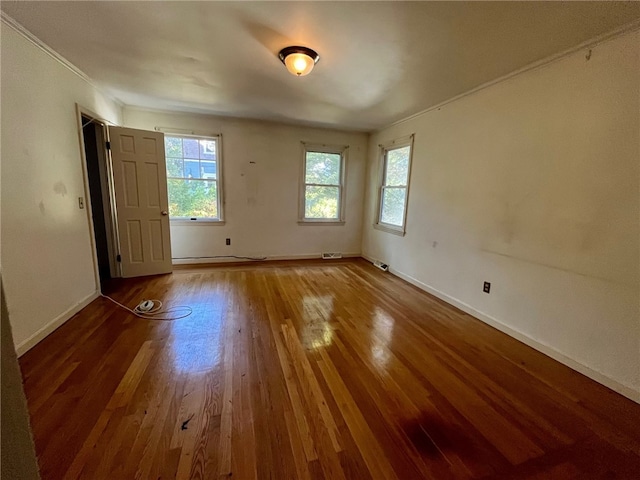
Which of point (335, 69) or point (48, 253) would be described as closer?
point (48, 253)

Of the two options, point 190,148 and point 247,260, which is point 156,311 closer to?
point 247,260

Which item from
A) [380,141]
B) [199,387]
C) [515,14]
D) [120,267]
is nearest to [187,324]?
[199,387]

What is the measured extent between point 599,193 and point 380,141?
3.37 metres

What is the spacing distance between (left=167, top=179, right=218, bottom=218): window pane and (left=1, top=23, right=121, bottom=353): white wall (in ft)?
5.00

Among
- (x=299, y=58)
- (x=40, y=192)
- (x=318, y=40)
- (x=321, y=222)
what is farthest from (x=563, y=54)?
(x=40, y=192)

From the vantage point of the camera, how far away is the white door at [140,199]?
3676 mm

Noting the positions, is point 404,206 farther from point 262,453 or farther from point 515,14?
point 262,453

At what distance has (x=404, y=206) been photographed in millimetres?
4230

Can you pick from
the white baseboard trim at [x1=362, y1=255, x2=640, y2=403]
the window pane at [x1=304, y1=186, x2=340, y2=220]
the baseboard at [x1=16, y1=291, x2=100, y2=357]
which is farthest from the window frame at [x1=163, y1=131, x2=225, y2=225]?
the white baseboard trim at [x1=362, y1=255, x2=640, y2=403]

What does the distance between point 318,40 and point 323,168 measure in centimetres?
308

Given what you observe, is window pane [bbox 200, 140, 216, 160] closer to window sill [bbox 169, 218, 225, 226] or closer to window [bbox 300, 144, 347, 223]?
window sill [bbox 169, 218, 225, 226]

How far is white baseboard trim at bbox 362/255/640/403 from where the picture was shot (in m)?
1.89

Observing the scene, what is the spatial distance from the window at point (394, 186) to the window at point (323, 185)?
82cm

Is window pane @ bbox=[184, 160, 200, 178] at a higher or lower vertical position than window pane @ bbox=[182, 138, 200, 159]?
lower
